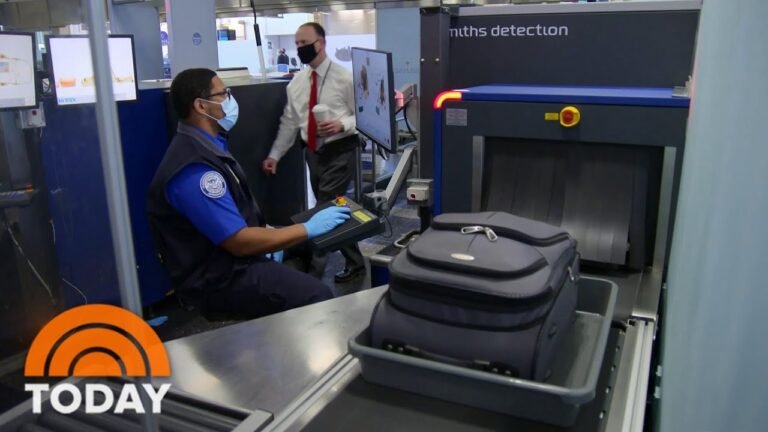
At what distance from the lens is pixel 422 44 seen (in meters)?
1.98

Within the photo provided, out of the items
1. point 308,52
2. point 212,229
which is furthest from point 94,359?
point 308,52

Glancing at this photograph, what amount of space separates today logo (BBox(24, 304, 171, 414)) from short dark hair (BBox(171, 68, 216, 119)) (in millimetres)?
1270

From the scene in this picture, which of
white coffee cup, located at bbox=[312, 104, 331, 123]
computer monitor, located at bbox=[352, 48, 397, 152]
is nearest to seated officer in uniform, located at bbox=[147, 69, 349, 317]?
computer monitor, located at bbox=[352, 48, 397, 152]

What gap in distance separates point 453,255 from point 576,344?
334 mm

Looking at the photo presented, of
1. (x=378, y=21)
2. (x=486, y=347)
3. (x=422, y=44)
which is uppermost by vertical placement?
(x=378, y=21)

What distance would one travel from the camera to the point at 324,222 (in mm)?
2240

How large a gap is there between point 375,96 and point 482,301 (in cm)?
216

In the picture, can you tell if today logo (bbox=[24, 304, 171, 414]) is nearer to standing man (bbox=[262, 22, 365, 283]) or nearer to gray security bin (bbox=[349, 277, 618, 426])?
gray security bin (bbox=[349, 277, 618, 426])

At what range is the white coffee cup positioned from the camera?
3633mm

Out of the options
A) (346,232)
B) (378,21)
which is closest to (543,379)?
(346,232)

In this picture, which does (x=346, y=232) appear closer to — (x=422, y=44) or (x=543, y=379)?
(x=422, y=44)

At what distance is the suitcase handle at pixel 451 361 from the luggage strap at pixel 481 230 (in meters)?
0.23

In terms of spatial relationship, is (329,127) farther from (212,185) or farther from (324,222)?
(212,185)

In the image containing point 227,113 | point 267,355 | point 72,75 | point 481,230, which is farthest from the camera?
point 72,75
